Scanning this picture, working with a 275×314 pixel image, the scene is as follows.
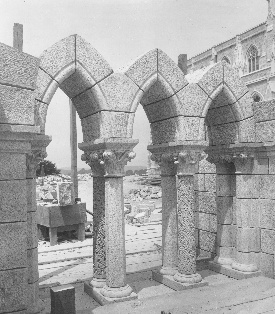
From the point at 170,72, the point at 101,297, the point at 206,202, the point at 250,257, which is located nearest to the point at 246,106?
the point at 170,72

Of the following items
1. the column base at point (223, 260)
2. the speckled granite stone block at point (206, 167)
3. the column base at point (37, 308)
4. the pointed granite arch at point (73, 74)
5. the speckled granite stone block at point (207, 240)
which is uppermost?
the pointed granite arch at point (73, 74)

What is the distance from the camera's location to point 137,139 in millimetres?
5902

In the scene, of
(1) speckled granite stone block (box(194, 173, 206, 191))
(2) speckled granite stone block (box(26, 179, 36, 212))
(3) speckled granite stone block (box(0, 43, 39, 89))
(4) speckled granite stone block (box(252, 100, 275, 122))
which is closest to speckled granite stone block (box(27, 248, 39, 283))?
(2) speckled granite stone block (box(26, 179, 36, 212))

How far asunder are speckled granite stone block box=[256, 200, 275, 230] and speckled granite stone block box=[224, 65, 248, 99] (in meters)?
2.10

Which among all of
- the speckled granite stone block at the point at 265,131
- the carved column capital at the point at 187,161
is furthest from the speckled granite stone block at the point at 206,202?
the carved column capital at the point at 187,161

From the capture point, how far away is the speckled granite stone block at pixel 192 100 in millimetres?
6414

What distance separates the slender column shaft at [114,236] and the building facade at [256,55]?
78.6 feet

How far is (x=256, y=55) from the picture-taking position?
35.1 m

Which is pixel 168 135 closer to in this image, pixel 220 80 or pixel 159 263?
pixel 220 80

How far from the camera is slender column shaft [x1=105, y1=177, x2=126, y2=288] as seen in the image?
5715mm

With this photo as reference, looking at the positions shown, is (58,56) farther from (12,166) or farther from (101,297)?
(101,297)

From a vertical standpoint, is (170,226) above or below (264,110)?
below

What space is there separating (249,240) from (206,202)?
1352 mm

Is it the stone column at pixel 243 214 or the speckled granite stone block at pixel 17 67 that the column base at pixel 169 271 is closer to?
the stone column at pixel 243 214
